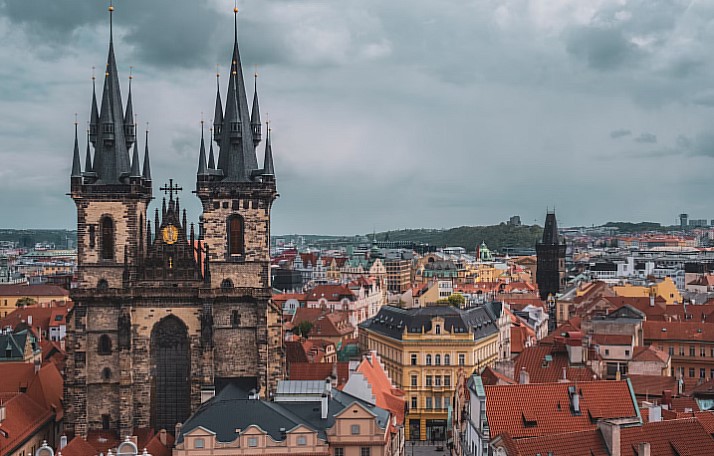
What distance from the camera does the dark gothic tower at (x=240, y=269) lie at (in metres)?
80.9

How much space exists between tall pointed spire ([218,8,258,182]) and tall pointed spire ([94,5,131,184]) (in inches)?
331

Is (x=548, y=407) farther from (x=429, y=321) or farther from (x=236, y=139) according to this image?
(x=429, y=321)

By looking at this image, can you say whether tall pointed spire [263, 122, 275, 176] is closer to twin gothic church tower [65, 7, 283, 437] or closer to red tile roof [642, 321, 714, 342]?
twin gothic church tower [65, 7, 283, 437]

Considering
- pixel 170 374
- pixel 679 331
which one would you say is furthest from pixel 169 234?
pixel 679 331

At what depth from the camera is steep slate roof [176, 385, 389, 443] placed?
63188 mm

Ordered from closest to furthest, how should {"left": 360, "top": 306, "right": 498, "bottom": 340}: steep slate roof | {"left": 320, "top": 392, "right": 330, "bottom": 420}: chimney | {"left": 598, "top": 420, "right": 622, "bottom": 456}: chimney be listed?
{"left": 598, "top": 420, "right": 622, "bottom": 456}: chimney → {"left": 320, "top": 392, "right": 330, "bottom": 420}: chimney → {"left": 360, "top": 306, "right": 498, "bottom": 340}: steep slate roof

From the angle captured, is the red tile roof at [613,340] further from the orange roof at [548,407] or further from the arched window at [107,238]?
the arched window at [107,238]

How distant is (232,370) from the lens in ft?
266

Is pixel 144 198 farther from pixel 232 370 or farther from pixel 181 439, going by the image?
pixel 181 439

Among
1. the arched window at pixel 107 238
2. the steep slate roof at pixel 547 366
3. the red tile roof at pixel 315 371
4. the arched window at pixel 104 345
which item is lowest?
the red tile roof at pixel 315 371

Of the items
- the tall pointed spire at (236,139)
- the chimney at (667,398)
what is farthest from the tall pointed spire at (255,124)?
the chimney at (667,398)

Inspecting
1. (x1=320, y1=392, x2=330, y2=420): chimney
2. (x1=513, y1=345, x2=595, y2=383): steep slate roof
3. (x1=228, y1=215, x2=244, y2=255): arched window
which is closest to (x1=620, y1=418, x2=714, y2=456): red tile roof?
(x1=320, y1=392, x2=330, y2=420): chimney

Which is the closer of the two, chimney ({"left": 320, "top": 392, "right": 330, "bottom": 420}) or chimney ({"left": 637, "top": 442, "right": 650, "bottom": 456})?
chimney ({"left": 637, "top": 442, "right": 650, "bottom": 456})

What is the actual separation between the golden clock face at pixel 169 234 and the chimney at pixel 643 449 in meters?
44.7
